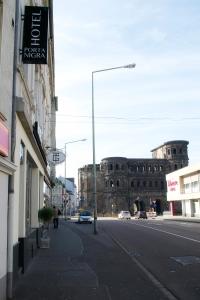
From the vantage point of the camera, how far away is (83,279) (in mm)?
11438

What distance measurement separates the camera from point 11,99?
964 cm

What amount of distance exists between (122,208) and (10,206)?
101462mm

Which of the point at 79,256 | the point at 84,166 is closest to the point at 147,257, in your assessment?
the point at 79,256

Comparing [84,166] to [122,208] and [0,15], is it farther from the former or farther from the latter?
[0,15]

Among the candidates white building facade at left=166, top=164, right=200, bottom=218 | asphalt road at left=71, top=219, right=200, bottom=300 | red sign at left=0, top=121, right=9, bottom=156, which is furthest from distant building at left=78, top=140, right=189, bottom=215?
red sign at left=0, top=121, right=9, bottom=156

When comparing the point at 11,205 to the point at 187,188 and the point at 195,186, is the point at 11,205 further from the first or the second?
the point at 187,188

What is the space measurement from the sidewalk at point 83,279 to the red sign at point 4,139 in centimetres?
293

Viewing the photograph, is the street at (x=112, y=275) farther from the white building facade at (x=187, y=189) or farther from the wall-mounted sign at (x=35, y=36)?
the white building facade at (x=187, y=189)

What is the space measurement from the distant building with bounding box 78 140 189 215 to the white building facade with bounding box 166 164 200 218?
3072cm

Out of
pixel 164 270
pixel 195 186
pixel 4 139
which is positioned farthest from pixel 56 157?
pixel 195 186

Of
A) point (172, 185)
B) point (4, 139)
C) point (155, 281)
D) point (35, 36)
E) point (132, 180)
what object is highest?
point (132, 180)

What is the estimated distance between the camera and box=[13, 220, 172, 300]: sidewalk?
30.8ft

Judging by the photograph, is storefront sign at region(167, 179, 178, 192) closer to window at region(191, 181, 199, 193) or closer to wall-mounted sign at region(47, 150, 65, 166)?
window at region(191, 181, 199, 193)

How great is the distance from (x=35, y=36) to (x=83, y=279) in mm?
6226
